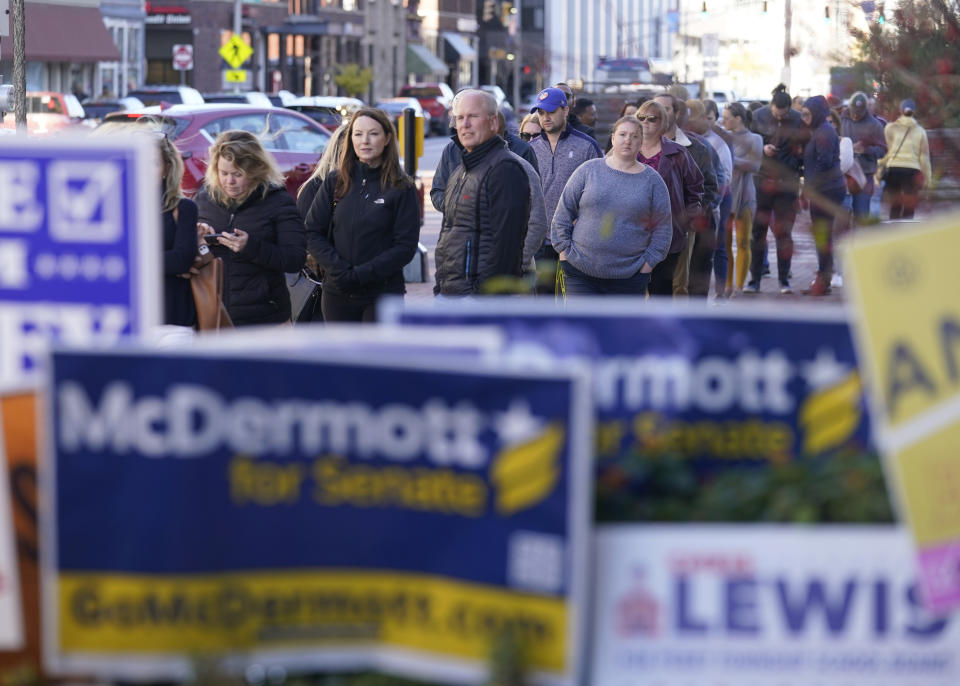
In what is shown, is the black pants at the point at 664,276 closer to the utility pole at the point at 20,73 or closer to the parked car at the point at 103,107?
the utility pole at the point at 20,73

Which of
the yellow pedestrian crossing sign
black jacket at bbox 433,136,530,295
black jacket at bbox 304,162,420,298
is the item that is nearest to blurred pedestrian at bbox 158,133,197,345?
black jacket at bbox 304,162,420,298

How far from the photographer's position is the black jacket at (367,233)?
8.12 metres

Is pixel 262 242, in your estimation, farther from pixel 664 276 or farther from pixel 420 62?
pixel 420 62

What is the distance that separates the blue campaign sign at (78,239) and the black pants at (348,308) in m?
4.76

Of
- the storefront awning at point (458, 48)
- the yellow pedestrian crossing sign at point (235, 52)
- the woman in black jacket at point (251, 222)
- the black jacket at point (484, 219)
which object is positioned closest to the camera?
the woman in black jacket at point (251, 222)

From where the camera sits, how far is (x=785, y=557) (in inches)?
121

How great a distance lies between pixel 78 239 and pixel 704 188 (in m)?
8.13

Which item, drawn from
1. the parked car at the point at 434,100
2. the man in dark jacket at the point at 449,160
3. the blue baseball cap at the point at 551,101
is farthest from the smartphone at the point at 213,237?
the parked car at the point at 434,100

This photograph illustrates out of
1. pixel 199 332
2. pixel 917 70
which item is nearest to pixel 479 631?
pixel 917 70

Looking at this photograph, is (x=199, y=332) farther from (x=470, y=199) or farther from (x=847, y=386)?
(x=847, y=386)

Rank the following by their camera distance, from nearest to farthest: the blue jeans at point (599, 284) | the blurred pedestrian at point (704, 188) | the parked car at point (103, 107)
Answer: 1. the blue jeans at point (599, 284)
2. the blurred pedestrian at point (704, 188)
3. the parked car at point (103, 107)

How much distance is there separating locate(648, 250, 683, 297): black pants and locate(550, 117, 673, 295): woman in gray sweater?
157cm

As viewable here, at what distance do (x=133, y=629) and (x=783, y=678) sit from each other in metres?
1.22

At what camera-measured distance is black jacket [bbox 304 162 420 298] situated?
8.12 metres
